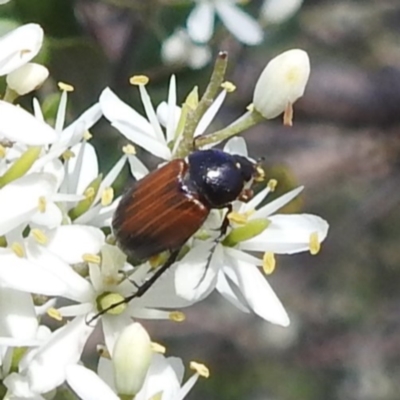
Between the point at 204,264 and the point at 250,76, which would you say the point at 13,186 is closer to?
the point at 204,264

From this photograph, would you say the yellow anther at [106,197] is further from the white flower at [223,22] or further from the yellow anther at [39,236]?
the white flower at [223,22]

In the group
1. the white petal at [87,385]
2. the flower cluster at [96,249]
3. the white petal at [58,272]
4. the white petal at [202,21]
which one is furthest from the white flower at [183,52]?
the white petal at [87,385]

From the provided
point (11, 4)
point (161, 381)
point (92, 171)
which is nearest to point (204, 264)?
point (161, 381)

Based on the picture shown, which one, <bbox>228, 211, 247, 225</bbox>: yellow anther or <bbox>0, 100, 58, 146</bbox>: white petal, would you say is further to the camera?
<bbox>228, 211, 247, 225</bbox>: yellow anther

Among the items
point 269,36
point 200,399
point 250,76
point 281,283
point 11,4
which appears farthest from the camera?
point 281,283

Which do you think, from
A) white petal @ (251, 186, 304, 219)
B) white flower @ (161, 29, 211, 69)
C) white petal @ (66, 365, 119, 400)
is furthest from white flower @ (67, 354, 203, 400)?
white flower @ (161, 29, 211, 69)

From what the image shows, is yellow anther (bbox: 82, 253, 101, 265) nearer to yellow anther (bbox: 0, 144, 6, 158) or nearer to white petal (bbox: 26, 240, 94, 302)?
white petal (bbox: 26, 240, 94, 302)

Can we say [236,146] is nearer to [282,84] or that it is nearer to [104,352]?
[282,84]
